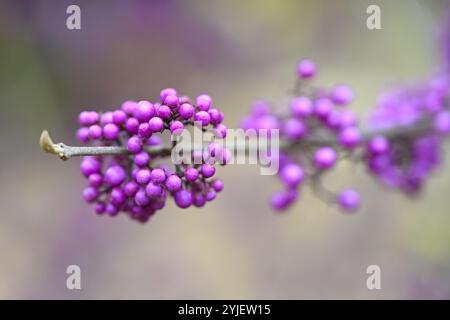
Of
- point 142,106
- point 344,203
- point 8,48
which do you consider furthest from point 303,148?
point 8,48

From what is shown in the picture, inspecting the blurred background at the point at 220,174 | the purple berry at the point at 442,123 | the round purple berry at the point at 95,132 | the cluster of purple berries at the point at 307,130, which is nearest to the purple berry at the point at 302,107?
the cluster of purple berries at the point at 307,130

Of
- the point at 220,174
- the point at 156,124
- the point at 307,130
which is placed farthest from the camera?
the point at 220,174

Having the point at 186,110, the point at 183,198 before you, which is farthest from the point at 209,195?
the point at 186,110

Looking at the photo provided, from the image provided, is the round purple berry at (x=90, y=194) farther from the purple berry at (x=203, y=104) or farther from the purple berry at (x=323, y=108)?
the purple berry at (x=323, y=108)

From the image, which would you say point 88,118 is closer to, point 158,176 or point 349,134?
point 158,176

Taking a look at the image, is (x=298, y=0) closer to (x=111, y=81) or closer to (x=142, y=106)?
(x=111, y=81)

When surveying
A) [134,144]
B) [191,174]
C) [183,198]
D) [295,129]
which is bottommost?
Answer: [183,198]

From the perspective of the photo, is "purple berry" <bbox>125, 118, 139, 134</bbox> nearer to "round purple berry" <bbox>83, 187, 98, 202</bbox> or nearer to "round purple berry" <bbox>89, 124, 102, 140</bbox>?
"round purple berry" <bbox>89, 124, 102, 140</bbox>
